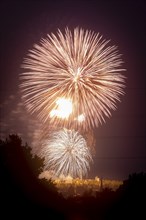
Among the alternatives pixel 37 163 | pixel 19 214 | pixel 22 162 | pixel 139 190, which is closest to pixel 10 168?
pixel 22 162

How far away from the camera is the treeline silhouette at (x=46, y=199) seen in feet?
100.0

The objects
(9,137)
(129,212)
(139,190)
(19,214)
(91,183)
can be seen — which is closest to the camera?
(19,214)

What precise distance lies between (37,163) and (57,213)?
1017cm

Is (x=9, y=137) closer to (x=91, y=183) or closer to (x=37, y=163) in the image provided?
(x=37, y=163)

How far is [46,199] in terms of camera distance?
108 ft

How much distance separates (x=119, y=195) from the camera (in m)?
34.8

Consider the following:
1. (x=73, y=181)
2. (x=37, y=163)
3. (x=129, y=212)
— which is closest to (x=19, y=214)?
(x=129, y=212)

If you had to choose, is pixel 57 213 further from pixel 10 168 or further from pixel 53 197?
pixel 10 168

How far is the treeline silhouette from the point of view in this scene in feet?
100.0

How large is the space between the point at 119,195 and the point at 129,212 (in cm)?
310

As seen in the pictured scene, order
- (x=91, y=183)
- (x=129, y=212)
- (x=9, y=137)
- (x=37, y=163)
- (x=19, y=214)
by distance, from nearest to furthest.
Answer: (x=19, y=214) → (x=129, y=212) → (x=9, y=137) → (x=37, y=163) → (x=91, y=183)

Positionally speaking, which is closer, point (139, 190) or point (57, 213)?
point (57, 213)

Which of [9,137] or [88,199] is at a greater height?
[9,137]

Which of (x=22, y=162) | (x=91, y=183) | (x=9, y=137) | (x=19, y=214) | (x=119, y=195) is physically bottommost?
(x=19, y=214)
